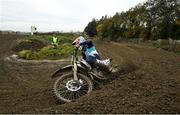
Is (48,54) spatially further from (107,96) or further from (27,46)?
(107,96)

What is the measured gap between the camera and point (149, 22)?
4747 cm

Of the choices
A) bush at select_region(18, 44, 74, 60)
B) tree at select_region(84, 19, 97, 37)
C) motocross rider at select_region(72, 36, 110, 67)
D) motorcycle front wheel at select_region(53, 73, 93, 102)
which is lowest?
tree at select_region(84, 19, 97, 37)

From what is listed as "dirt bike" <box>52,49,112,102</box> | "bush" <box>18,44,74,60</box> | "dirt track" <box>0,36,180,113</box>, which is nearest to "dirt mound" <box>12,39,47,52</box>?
"bush" <box>18,44,74,60</box>

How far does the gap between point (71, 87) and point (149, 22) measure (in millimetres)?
38732

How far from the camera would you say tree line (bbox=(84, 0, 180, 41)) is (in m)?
43.6

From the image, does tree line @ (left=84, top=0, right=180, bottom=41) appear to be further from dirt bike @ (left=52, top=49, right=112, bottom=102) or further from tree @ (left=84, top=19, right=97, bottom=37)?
dirt bike @ (left=52, top=49, right=112, bottom=102)

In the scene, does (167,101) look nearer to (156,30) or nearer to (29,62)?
(29,62)

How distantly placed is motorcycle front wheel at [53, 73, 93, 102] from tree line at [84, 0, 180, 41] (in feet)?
108

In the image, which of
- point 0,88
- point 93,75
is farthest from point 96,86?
point 0,88

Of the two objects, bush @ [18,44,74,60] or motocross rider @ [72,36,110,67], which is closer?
motocross rider @ [72,36,110,67]

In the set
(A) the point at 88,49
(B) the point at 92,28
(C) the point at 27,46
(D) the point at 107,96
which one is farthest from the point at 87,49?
(B) the point at 92,28

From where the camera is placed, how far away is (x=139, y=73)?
40.3ft

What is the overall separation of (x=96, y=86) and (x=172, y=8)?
36.0m

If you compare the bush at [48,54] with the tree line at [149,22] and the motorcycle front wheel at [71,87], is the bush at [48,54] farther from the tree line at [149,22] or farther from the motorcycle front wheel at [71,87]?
the tree line at [149,22]
